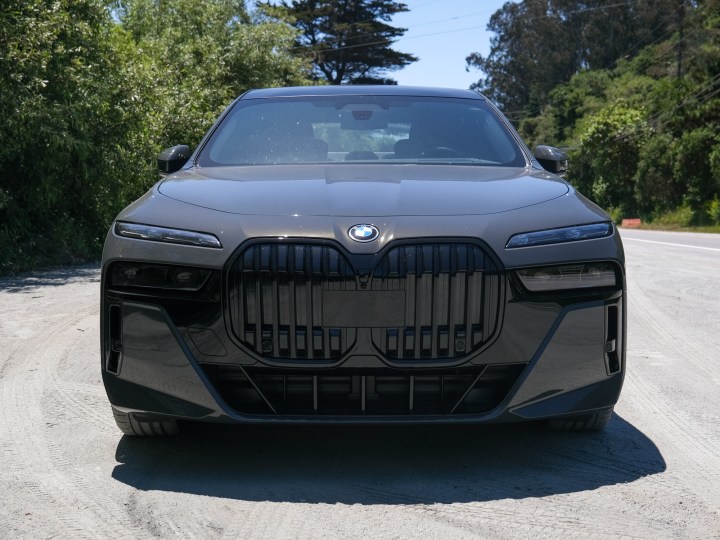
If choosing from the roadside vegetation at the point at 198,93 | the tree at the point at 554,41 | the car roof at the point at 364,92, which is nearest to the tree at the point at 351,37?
the roadside vegetation at the point at 198,93

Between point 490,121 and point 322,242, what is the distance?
2029 mm

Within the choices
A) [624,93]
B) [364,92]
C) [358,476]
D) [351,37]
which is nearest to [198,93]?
[364,92]

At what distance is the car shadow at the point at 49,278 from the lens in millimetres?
10391

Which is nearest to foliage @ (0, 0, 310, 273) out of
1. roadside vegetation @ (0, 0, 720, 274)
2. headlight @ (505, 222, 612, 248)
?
roadside vegetation @ (0, 0, 720, 274)

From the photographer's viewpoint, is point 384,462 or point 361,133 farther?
point 361,133

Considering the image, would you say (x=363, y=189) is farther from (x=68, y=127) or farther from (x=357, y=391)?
(x=68, y=127)

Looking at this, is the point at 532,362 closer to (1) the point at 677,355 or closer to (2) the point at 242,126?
(2) the point at 242,126

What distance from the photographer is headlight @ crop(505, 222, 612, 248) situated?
11.3 feet

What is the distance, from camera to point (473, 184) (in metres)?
3.95

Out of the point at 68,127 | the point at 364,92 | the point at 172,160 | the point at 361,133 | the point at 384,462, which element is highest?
the point at 364,92

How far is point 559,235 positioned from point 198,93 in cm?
2049

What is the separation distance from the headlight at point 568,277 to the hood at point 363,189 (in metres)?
0.30

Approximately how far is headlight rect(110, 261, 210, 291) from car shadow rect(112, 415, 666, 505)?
704 mm

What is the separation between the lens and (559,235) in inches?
138
